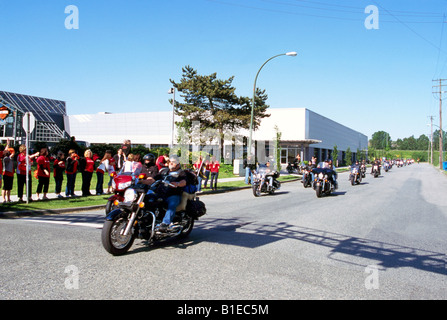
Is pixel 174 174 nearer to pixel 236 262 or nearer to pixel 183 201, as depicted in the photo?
pixel 183 201

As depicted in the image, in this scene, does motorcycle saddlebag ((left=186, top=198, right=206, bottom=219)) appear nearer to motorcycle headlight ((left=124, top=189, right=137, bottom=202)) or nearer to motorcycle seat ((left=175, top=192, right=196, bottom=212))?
motorcycle seat ((left=175, top=192, right=196, bottom=212))

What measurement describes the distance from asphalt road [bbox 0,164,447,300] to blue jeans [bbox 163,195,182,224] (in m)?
0.48

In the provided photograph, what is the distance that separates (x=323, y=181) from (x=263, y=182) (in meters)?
2.52

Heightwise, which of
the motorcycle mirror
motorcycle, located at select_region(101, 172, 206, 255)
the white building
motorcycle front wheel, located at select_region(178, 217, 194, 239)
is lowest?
motorcycle front wheel, located at select_region(178, 217, 194, 239)

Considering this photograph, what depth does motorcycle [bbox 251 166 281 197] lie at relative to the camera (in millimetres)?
15838

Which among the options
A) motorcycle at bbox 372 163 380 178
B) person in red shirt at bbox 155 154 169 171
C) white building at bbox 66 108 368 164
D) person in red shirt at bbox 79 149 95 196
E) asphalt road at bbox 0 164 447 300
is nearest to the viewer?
asphalt road at bbox 0 164 447 300

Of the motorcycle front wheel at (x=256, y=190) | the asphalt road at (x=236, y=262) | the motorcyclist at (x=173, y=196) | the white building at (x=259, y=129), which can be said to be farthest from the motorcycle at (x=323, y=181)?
the white building at (x=259, y=129)

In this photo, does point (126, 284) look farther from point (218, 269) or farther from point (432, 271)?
point (432, 271)

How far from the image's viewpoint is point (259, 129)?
51.8m

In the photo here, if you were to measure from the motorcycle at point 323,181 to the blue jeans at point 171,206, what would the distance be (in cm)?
1001

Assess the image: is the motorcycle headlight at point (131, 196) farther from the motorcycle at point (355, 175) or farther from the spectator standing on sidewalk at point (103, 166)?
the motorcycle at point (355, 175)

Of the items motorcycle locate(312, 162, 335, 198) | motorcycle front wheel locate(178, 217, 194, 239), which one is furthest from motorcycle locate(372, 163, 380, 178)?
motorcycle front wheel locate(178, 217, 194, 239)

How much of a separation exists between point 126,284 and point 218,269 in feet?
4.05

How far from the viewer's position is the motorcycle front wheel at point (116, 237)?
5.41 m
